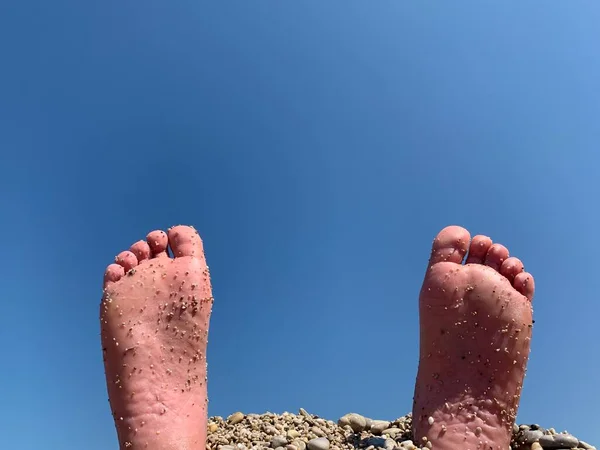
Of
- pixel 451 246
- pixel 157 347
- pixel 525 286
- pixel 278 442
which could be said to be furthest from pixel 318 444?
pixel 525 286

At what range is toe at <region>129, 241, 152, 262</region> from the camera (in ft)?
9.84

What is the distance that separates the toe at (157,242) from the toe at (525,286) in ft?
6.07

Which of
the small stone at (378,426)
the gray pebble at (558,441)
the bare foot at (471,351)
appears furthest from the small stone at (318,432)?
the gray pebble at (558,441)

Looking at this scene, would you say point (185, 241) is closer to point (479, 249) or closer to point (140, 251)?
point (140, 251)

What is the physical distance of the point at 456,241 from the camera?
299 cm

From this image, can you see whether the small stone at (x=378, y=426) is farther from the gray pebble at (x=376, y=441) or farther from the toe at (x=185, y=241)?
the toe at (x=185, y=241)

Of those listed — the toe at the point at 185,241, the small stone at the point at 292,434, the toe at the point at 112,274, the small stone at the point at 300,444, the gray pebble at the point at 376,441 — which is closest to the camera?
the small stone at the point at 300,444

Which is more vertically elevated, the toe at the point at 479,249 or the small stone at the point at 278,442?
the toe at the point at 479,249

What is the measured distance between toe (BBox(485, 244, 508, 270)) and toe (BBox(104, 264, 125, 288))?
75.0 inches

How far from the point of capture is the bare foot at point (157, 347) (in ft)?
8.35

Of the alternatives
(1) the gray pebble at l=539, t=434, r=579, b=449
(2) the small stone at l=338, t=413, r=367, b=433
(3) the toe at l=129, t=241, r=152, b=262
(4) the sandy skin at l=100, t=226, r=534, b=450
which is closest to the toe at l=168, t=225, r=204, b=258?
(4) the sandy skin at l=100, t=226, r=534, b=450

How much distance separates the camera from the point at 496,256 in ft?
9.93

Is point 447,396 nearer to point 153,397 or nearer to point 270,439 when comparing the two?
point 270,439

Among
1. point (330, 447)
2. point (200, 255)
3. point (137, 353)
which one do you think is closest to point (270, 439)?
point (330, 447)
